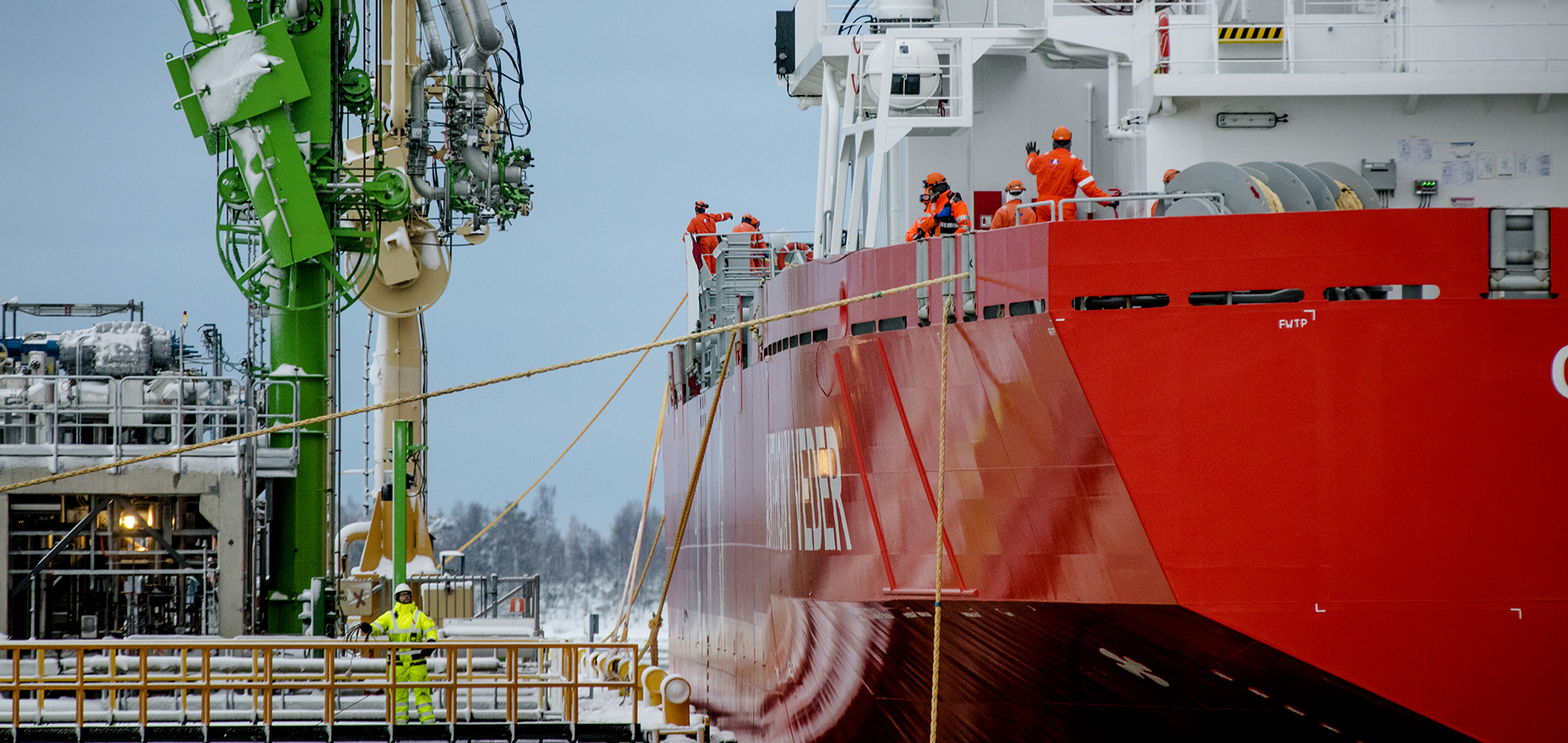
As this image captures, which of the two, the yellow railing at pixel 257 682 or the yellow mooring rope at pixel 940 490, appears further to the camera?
the yellow railing at pixel 257 682

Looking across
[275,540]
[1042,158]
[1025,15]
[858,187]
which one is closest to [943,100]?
[858,187]

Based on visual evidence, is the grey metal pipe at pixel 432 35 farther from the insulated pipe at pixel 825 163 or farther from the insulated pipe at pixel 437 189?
the insulated pipe at pixel 825 163

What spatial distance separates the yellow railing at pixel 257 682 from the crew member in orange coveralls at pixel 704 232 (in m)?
5.83

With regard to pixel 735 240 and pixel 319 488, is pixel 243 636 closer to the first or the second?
pixel 319 488

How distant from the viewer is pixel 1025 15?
16.4 m

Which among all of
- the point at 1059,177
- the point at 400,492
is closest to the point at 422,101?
the point at 400,492

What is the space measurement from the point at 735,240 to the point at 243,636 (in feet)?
23.0

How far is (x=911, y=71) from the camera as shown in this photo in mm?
14422

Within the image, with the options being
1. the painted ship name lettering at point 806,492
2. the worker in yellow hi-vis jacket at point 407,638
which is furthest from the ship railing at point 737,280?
the worker in yellow hi-vis jacket at point 407,638

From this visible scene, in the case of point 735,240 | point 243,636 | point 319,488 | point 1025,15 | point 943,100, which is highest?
point 1025,15

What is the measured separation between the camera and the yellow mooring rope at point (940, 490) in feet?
33.2

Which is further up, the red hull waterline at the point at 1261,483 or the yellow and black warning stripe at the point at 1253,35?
the yellow and black warning stripe at the point at 1253,35

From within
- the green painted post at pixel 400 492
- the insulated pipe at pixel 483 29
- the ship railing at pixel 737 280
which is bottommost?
the green painted post at pixel 400 492

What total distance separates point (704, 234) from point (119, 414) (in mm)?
7338
